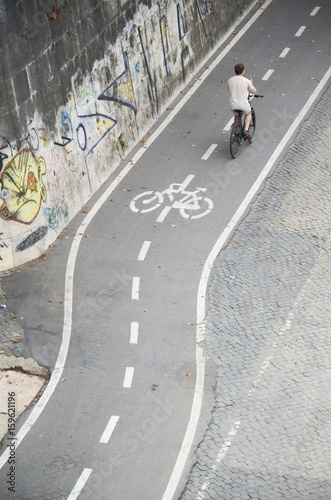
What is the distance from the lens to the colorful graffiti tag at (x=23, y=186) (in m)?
18.0

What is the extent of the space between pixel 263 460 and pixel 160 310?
4090mm


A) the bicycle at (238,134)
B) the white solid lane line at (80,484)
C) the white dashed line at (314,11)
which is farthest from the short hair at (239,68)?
the white solid lane line at (80,484)

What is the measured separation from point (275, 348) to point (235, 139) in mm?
6827

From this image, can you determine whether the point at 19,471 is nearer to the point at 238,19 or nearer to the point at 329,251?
the point at 329,251

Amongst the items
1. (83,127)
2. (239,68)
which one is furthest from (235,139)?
(83,127)

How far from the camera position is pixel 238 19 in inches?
1148

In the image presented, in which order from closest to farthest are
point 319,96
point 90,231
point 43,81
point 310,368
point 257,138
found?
point 310,368 → point 43,81 → point 90,231 → point 257,138 → point 319,96

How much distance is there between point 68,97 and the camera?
19.7 metres

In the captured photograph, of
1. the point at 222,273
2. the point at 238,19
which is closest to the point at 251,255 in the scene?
the point at 222,273

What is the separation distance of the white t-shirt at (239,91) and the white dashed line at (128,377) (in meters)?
7.91

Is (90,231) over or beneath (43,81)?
beneath

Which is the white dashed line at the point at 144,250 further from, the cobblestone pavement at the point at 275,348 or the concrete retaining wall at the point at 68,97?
the concrete retaining wall at the point at 68,97

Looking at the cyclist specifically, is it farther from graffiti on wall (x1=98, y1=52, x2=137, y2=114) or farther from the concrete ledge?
the concrete ledge

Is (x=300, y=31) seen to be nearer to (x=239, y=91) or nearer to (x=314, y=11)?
(x=314, y=11)
